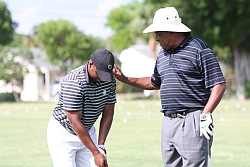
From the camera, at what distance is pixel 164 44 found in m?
6.36

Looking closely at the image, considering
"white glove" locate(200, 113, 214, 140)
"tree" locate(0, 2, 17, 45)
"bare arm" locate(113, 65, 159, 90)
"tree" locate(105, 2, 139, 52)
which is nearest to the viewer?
"white glove" locate(200, 113, 214, 140)

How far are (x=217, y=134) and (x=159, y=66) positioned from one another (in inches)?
372

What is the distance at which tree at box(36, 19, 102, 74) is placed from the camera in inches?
2584

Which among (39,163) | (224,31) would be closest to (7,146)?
(39,163)

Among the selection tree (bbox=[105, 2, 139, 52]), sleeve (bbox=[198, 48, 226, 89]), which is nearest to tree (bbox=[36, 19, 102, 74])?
tree (bbox=[105, 2, 139, 52])

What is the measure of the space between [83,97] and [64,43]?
203ft

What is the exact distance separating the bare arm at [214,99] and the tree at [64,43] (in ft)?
194

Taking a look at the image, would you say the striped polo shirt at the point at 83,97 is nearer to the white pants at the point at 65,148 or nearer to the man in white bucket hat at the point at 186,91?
the white pants at the point at 65,148

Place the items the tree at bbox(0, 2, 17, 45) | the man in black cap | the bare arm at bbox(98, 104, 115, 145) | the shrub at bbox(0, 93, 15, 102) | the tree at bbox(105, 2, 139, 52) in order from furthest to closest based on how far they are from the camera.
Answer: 1. the tree at bbox(105, 2, 139, 52)
2. the tree at bbox(0, 2, 17, 45)
3. the shrub at bbox(0, 93, 15, 102)
4. the bare arm at bbox(98, 104, 115, 145)
5. the man in black cap

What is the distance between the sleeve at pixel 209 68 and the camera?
6113 millimetres

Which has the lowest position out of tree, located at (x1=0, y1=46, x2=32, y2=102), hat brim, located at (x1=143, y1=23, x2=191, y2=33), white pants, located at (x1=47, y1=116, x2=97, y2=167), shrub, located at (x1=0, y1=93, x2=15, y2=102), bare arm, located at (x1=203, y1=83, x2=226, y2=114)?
shrub, located at (x1=0, y1=93, x2=15, y2=102)

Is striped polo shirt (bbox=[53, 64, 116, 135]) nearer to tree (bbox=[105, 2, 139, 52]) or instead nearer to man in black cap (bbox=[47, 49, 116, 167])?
man in black cap (bbox=[47, 49, 116, 167])

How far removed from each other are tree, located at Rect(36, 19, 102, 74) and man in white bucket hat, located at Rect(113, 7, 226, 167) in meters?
58.9

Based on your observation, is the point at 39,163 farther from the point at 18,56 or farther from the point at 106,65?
the point at 18,56
